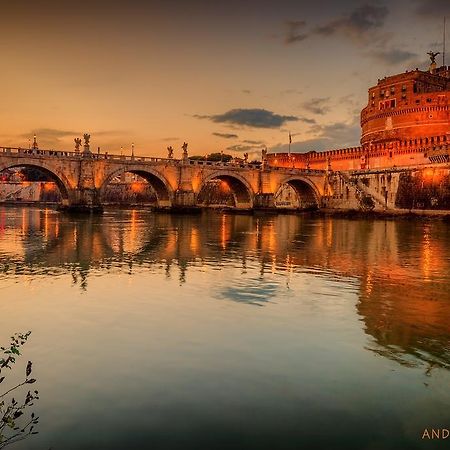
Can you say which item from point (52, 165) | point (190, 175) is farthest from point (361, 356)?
point (190, 175)

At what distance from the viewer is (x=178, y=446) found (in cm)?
486

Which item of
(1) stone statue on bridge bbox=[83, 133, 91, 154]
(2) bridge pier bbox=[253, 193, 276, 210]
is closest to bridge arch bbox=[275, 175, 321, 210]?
(2) bridge pier bbox=[253, 193, 276, 210]

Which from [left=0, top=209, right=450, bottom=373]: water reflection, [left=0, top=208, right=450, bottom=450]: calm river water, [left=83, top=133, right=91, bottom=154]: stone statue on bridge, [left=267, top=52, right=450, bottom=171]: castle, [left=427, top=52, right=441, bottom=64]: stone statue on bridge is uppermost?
[left=427, top=52, right=441, bottom=64]: stone statue on bridge

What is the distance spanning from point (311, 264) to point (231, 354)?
408 inches

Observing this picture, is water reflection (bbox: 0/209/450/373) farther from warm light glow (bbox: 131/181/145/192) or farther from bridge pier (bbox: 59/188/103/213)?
warm light glow (bbox: 131/181/145/192)

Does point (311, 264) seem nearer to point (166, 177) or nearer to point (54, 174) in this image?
point (54, 174)

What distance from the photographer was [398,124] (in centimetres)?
7144

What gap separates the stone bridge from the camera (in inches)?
1891

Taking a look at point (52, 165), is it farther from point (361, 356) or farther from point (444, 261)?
point (361, 356)

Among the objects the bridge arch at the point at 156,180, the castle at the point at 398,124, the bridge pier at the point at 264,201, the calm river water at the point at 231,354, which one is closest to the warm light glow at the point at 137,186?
the castle at the point at 398,124

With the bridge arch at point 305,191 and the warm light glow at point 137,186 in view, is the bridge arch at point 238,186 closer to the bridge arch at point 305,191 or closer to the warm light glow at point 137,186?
the bridge arch at point 305,191

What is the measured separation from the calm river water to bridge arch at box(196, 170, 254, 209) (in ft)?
148

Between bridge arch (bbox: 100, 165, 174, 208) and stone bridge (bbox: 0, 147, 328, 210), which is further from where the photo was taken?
bridge arch (bbox: 100, 165, 174, 208)

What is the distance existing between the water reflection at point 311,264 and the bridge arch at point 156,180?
2271cm
